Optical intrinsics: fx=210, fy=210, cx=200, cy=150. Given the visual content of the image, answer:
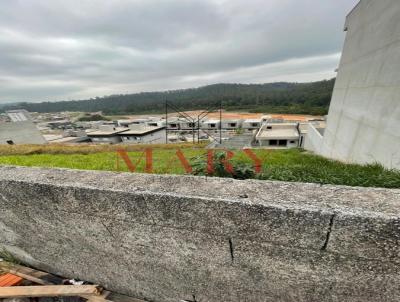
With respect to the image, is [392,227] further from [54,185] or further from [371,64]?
[371,64]

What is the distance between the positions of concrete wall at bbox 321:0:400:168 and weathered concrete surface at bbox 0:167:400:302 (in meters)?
4.13

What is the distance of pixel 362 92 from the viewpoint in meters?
6.25

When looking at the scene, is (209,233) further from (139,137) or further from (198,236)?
(139,137)

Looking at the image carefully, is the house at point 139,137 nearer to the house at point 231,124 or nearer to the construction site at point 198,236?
the house at point 231,124

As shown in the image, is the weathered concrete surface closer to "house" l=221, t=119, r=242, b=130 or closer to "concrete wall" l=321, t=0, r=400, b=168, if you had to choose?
"concrete wall" l=321, t=0, r=400, b=168

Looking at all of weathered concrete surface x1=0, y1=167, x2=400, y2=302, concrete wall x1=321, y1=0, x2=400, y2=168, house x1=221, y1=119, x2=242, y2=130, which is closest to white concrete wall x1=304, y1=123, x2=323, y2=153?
concrete wall x1=321, y1=0, x2=400, y2=168

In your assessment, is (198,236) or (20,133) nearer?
(198,236)

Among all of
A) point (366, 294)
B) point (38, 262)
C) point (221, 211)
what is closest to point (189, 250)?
point (221, 211)

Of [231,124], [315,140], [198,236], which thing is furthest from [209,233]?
[231,124]

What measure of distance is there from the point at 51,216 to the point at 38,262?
0.76m

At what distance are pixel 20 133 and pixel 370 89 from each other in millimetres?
27271

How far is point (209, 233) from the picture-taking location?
1151 millimetres

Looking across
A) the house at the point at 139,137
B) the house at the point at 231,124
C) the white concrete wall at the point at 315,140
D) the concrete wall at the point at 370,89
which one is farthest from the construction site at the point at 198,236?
the house at the point at 231,124

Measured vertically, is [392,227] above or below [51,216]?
above
